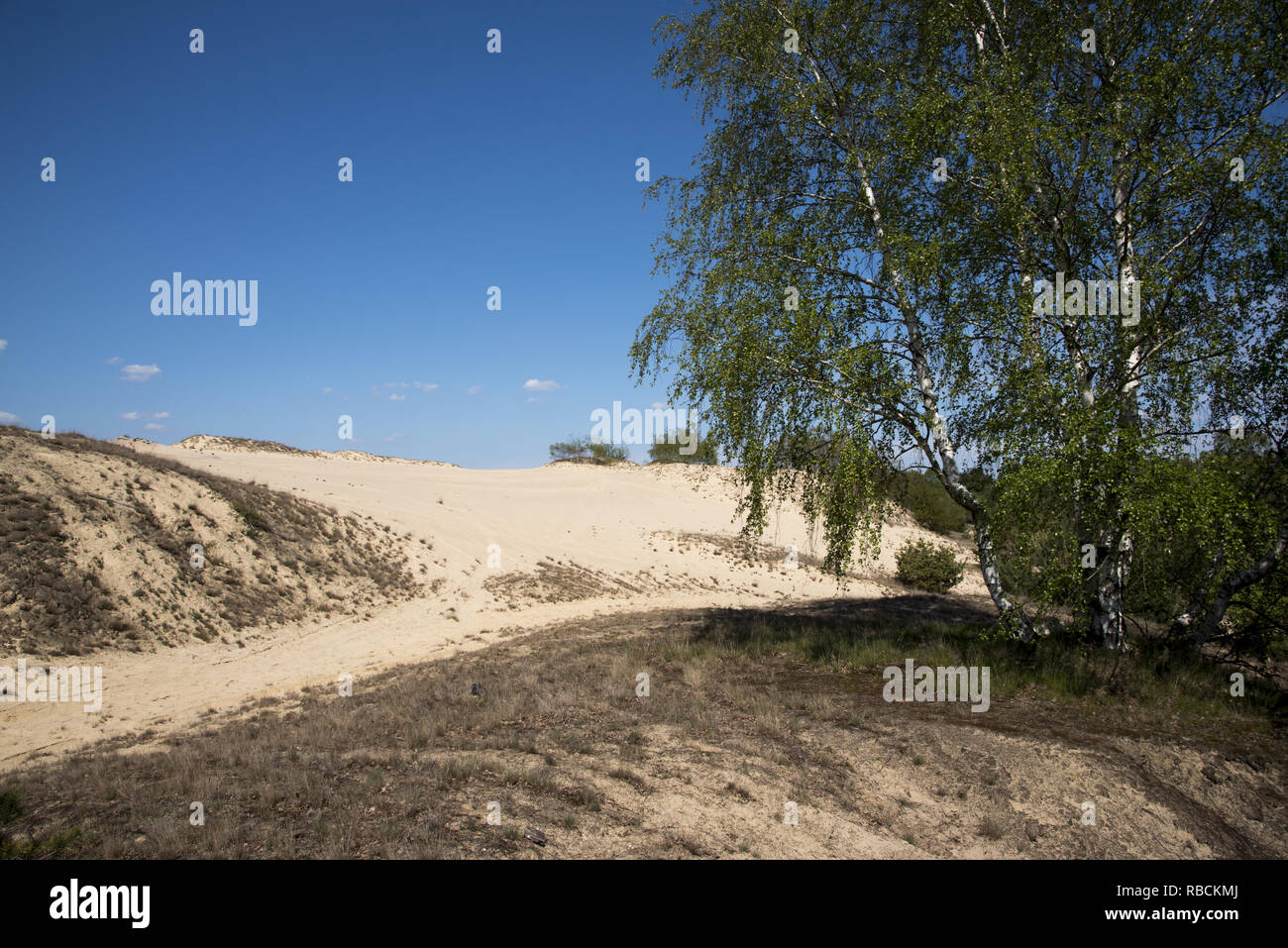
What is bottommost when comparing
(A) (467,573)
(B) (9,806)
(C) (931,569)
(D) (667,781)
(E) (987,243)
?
(C) (931,569)

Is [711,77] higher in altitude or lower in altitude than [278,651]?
higher

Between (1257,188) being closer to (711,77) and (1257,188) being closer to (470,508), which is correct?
A: (711,77)

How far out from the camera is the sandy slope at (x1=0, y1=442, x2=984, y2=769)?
13.0 meters

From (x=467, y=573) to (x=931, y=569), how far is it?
1955cm

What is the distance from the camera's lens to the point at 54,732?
10570 millimetres

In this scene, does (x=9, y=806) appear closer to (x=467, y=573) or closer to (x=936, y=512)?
(x=467, y=573)

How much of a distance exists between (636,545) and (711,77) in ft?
77.9

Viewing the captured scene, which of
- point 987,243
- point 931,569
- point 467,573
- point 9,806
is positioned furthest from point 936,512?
point 9,806

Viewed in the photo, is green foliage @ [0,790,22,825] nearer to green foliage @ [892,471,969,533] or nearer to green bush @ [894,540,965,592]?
green bush @ [894,540,965,592]

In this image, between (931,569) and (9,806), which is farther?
(931,569)

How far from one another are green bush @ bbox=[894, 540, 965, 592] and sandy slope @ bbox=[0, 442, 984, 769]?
1317 mm

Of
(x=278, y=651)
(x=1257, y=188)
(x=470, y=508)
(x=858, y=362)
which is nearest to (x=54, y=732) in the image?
(x=278, y=651)

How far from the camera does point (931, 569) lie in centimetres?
3019

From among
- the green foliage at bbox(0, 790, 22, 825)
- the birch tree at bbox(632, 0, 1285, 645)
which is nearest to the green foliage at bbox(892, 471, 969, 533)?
the birch tree at bbox(632, 0, 1285, 645)
